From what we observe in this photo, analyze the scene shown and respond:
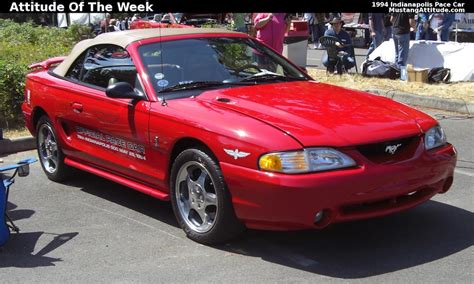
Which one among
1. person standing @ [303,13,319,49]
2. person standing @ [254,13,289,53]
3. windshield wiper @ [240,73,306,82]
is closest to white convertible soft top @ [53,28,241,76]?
windshield wiper @ [240,73,306,82]

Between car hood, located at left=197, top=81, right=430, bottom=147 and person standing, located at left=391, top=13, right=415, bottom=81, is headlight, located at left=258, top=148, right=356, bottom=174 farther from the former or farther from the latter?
person standing, located at left=391, top=13, right=415, bottom=81

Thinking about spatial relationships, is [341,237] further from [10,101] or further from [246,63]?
[10,101]

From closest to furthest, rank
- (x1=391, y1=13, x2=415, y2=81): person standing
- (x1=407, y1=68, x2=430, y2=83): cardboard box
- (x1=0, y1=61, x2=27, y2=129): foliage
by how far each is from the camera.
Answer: (x1=0, y1=61, x2=27, y2=129): foliage, (x1=407, y1=68, x2=430, y2=83): cardboard box, (x1=391, y1=13, x2=415, y2=81): person standing

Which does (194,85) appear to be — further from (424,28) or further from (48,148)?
(424,28)

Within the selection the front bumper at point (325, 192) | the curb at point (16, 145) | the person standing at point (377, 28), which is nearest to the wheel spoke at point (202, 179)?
the front bumper at point (325, 192)

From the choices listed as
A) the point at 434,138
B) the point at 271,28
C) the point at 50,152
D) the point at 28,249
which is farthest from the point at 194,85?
the point at 271,28

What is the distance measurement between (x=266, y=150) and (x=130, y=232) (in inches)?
60.2

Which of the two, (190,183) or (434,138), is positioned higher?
(434,138)

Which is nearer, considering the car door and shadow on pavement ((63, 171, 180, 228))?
the car door

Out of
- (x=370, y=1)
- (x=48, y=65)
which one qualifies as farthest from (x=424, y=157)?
(x=370, y=1)

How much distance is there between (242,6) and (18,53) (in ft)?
16.3

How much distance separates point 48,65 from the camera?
696 cm

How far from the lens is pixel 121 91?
196 inches

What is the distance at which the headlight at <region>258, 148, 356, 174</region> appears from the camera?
4047 millimetres
